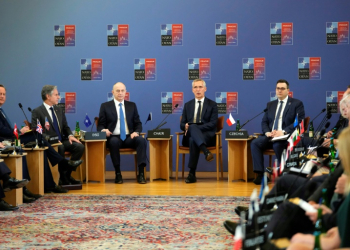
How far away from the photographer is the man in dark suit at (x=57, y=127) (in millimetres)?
7066

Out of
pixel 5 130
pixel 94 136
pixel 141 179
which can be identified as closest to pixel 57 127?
pixel 94 136

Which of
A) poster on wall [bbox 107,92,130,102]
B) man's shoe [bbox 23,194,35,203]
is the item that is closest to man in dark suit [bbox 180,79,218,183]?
poster on wall [bbox 107,92,130,102]

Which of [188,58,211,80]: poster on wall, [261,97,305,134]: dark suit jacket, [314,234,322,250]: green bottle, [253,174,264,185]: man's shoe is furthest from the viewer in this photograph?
[188,58,211,80]: poster on wall

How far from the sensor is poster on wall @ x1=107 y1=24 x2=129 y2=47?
29.3ft

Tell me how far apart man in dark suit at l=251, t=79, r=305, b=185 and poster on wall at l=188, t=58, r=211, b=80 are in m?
1.30

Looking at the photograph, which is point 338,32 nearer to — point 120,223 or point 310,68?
point 310,68

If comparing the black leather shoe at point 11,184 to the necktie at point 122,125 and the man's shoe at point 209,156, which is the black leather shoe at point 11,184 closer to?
the necktie at point 122,125

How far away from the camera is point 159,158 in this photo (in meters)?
8.00

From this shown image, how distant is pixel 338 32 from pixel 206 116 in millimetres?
2592

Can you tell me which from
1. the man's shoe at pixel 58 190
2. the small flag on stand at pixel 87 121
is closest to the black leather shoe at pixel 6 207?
the man's shoe at pixel 58 190

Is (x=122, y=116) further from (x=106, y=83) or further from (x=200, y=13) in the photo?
(x=200, y=13)

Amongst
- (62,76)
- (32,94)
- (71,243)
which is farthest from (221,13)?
(71,243)

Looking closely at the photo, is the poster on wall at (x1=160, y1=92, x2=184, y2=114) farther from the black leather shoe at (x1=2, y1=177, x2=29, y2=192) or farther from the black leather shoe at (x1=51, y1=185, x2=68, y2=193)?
the black leather shoe at (x1=2, y1=177, x2=29, y2=192)

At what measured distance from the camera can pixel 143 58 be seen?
8906 mm
